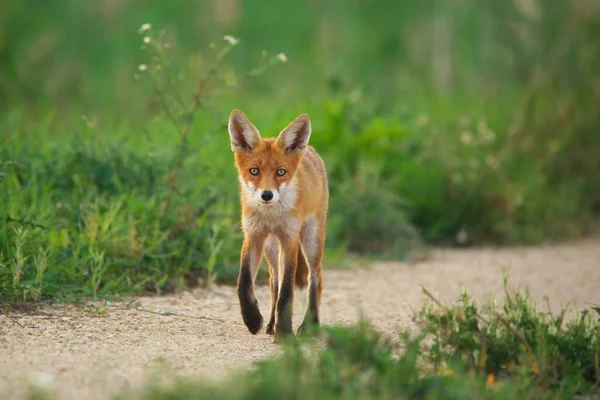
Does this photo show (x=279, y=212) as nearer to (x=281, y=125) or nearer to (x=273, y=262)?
(x=273, y=262)

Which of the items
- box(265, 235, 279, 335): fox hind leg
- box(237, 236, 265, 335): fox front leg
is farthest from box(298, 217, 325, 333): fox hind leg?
box(237, 236, 265, 335): fox front leg

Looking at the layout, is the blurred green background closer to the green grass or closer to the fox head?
the fox head

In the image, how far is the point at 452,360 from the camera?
13.3 ft

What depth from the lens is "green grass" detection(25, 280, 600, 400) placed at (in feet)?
10.6

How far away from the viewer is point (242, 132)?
5008 mm

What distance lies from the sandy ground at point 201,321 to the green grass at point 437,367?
0.41 meters

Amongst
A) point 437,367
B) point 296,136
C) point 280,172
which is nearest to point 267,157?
point 280,172

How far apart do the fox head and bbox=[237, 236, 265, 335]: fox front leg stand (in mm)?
255

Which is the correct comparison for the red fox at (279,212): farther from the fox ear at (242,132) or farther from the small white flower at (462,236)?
the small white flower at (462,236)

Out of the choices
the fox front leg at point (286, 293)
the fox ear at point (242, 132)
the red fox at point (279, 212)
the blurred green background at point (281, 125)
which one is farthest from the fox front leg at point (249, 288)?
the blurred green background at point (281, 125)

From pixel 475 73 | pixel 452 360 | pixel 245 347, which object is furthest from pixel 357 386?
pixel 475 73

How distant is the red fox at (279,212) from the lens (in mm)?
4812

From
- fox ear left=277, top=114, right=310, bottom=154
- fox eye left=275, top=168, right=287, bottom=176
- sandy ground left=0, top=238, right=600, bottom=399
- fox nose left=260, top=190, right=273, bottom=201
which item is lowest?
sandy ground left=0, top=238, right=600, bottom=399

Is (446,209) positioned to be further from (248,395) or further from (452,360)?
(248,395)
